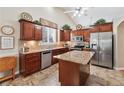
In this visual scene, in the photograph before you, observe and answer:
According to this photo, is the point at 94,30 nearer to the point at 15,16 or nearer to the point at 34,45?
the point at 34,45

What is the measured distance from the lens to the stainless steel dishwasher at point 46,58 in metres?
4.62

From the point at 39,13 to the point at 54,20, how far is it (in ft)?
4.48

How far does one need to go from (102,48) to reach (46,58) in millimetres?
2766

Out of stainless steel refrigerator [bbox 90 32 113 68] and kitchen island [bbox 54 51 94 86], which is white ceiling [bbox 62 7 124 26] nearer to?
stainless steel refrigerator [bbox 90 32 113 68]

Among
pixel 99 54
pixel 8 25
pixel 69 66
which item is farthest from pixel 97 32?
pixel 8 25

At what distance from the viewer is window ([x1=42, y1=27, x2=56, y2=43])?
5704mm

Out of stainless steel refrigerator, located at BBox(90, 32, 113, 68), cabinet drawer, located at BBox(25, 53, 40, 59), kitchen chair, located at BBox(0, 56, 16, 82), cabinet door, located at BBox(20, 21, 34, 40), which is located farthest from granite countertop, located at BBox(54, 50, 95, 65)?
stainless steel refrigerator, located at BBox(90, 32, 113, 68)

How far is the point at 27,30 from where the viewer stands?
404 cm

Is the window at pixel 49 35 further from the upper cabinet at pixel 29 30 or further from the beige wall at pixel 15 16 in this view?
the upper cabinet at pixel 29 30

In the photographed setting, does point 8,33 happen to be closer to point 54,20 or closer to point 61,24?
point 54,20

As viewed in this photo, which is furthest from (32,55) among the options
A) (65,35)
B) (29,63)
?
(65,35)

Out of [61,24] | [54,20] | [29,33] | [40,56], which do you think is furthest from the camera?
[61,24]

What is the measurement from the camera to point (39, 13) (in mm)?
5199

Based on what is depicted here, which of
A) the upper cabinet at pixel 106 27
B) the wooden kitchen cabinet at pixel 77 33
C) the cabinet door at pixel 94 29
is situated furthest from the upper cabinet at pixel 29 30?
the upper cabinet at pixel 106 27
